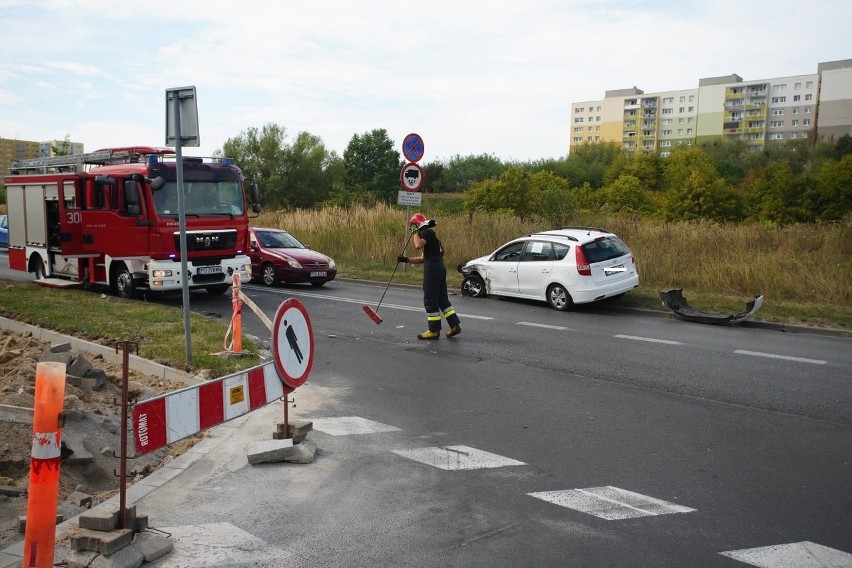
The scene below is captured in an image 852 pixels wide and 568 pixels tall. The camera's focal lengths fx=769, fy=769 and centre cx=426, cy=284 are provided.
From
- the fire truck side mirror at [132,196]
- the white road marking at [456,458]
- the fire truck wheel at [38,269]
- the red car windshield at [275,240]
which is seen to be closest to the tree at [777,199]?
the red car windshield at [275,240]

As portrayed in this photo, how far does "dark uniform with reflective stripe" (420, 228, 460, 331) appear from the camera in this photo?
11.9m

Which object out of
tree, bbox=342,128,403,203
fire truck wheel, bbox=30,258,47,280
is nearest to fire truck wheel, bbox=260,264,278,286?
fire truck wheel, bbox=30,258,47,280

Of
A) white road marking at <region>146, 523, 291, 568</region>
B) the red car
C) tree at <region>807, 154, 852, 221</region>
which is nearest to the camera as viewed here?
white road marking at <region>146, 523, 291, 568</region>

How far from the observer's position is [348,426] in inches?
281

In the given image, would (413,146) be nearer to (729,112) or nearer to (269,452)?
(269,452)

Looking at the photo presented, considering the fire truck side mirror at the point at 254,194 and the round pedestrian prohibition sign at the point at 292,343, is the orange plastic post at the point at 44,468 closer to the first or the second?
the round pedestrian prohibition sign at the point at 292,343

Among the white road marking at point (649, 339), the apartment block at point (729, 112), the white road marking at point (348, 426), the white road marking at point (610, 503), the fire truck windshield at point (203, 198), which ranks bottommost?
the white road marking at point (649, 339)

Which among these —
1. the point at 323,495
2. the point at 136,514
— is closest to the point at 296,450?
the point at 323,495

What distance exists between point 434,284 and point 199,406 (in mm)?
7136

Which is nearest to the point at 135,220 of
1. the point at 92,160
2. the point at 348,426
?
the point at 92,160

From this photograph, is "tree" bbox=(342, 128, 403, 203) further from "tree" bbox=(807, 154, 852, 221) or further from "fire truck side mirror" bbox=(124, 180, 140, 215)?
"fire truck side mirror" bbox=(124, 180, 140, 215)

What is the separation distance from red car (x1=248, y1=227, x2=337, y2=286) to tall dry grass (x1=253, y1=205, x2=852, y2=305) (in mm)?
2697

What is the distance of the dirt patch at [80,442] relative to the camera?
5292 millimetres

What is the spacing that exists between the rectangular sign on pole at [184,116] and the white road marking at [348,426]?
3.48 m
